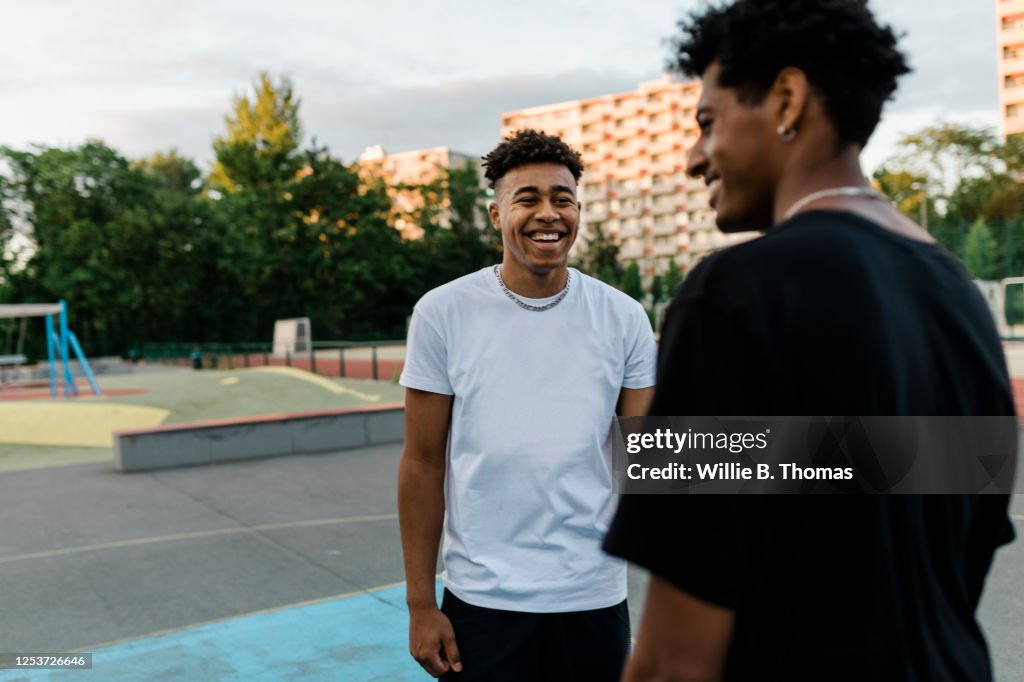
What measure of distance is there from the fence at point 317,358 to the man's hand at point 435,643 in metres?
17.2

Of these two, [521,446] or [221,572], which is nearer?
[521,446]

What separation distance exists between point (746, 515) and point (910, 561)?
201mm

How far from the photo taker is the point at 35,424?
13.4 meters

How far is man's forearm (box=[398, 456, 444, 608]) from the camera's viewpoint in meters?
2.10

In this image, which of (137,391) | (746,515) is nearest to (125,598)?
(746,515)

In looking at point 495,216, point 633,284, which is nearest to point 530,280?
point 495,216

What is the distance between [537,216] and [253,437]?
29.1 feet

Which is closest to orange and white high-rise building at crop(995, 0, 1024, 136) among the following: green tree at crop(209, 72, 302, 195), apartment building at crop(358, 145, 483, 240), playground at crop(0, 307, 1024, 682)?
apartment building at crop(358, 145, 483, 240)

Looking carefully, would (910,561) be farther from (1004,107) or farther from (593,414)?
(1004,107)

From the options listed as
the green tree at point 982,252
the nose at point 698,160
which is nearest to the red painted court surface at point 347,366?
the green tree at point 982,252

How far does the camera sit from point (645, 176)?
306ft

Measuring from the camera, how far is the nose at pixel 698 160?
1086 millimetres

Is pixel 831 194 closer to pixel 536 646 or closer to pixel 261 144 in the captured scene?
pixel 536 646

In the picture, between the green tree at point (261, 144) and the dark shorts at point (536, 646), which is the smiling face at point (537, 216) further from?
the green tree at point (261, 144)
